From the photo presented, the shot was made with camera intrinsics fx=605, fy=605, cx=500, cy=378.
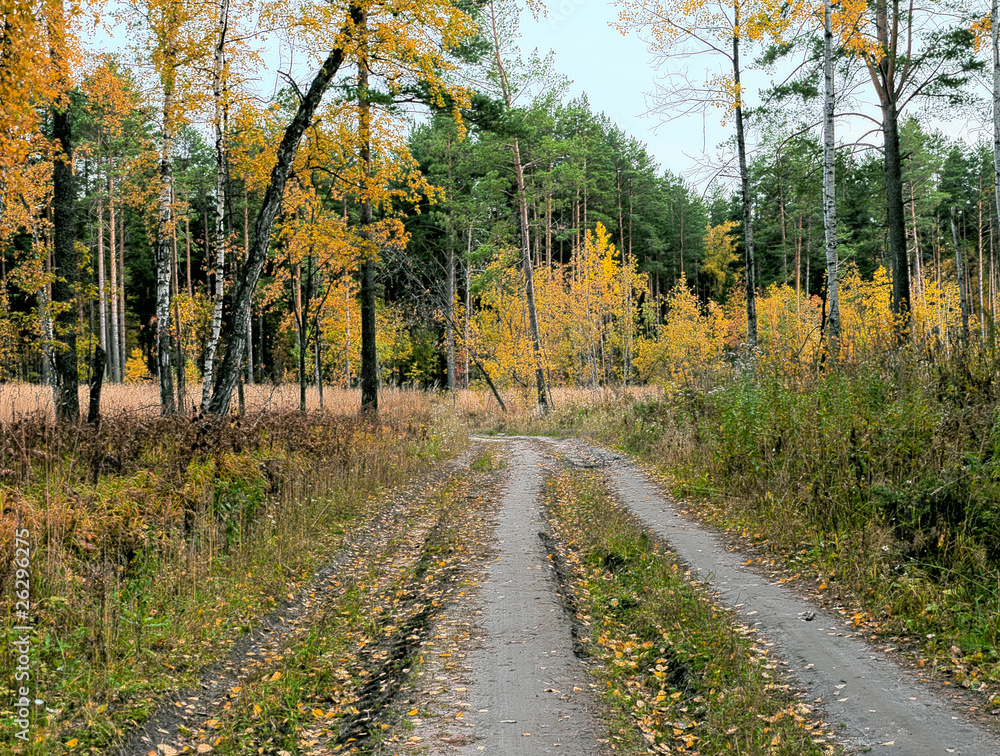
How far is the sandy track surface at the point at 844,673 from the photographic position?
3.19 meters

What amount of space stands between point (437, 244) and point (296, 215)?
22.4 m

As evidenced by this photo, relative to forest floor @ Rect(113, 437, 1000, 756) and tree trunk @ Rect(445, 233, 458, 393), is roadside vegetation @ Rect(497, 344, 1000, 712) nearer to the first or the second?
forest floor @ Rect(113, 437, 1000, 756)

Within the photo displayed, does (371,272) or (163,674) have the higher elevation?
(371,272)

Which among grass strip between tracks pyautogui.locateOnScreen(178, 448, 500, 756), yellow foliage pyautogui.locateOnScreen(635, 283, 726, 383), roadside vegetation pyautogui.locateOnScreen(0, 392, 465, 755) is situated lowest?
grass strip between tracks pyautogui.locateOnScreen(178, 448, 500, 756)

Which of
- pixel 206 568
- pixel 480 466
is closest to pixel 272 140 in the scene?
pixel 480 466

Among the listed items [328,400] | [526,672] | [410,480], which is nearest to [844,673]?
[526,672]

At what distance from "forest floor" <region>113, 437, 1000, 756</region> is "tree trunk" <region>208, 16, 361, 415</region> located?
3.53 m

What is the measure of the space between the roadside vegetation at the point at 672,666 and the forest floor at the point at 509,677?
22 mm

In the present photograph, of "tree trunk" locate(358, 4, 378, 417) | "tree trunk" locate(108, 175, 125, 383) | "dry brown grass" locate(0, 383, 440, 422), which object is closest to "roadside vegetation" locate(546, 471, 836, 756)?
"dry brown grass" locate(0, 383, 440, 422)

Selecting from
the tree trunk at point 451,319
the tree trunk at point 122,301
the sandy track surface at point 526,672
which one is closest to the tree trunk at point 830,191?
the sandy track surface at point 526,672

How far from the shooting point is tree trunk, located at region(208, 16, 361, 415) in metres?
8.88

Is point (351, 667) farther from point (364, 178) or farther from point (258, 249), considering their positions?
point (364, 178)

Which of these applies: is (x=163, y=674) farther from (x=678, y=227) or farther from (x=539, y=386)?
(x=678, y=227)

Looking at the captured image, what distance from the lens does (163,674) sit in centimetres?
404
